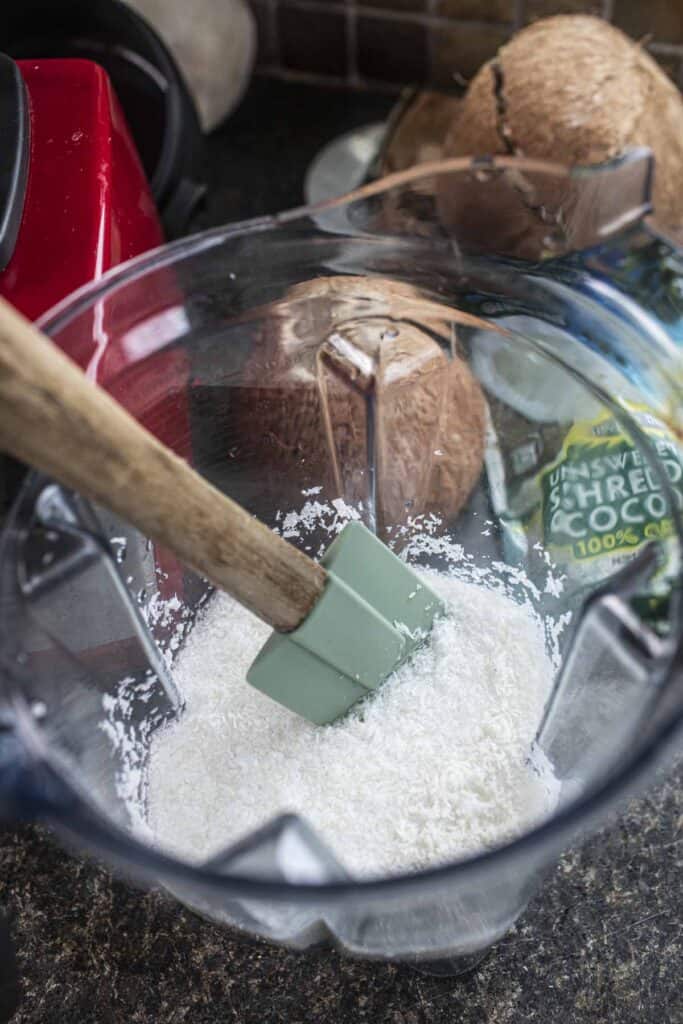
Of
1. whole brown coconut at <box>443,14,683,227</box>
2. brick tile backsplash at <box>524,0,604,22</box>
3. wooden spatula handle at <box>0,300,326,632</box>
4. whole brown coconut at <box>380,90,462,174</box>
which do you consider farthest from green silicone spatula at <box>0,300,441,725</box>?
brick tile backsplash at <box>524,0,604,22</box>

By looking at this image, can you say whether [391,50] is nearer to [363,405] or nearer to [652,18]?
[652,18]

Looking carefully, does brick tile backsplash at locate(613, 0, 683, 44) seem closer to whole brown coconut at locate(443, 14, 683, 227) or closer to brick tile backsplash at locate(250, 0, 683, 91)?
brick tile backsplash at locate(250, 0, 683, 91)

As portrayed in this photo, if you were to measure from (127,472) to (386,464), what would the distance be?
25 cm

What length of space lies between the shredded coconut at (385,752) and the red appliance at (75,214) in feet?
0.24

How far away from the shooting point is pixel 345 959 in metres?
0.58

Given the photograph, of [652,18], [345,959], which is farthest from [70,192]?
[652,18]

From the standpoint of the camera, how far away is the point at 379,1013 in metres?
0.57

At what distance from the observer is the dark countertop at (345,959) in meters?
0.57

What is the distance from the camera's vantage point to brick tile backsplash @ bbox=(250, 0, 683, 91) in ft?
2.88

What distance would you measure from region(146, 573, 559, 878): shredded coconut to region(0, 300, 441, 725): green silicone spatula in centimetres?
2

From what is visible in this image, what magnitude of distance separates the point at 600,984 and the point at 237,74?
72cm

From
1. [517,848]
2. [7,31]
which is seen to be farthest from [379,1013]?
[7,31]

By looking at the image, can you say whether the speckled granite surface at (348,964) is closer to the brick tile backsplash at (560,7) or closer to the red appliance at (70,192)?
the red appliance at (70,192)

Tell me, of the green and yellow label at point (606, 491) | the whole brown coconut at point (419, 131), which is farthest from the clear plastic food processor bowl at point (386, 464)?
the whole brown coconut at point (419, 131)
